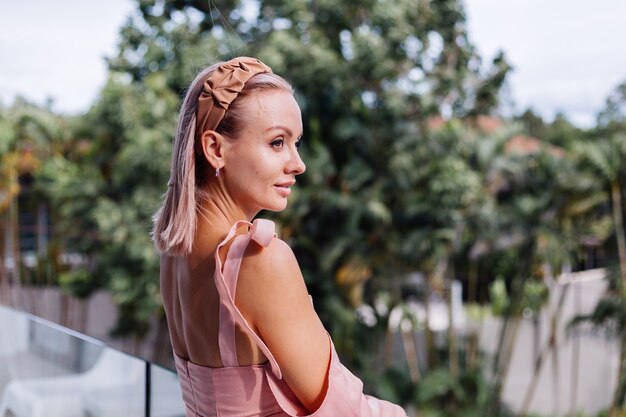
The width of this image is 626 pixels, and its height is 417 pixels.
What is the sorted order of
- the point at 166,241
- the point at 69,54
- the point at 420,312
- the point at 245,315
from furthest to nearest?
1. the point at 420,312
2. the point at 69,54
3. the point at 166,241
4. the point at 245,315

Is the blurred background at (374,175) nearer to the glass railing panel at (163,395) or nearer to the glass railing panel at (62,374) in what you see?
the glass railing panel at (62,374)

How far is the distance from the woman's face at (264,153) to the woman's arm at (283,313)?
0.13 metres

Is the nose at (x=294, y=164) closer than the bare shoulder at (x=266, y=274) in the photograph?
No

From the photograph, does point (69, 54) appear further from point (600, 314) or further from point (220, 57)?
point (220, 57)

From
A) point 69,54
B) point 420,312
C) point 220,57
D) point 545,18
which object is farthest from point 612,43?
point 220,57

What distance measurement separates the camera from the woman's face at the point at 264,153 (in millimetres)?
Answer: 1027

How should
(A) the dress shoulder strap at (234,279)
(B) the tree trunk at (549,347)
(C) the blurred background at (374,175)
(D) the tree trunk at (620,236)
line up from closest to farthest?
1. (A) the dress shoulder strap at (234,279)
2. (C) the blurred background at (374,175)
3. (D) the tree trunk at (620,236)
4. (B) the tree trunk at (549,347)

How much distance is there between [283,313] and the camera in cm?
92

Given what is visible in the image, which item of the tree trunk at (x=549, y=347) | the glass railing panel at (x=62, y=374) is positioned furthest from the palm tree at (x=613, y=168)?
the glass railing panel at (x=62, y=374)

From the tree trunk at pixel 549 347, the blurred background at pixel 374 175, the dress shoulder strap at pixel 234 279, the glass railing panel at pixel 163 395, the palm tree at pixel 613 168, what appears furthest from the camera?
the tree trunk at pixel 549 347

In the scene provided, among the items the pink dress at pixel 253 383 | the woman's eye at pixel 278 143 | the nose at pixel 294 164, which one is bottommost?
the pink dress at pixel 253 383

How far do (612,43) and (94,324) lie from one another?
5069 centimetres

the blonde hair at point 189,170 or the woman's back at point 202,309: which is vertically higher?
the blonde hair at point 189,170

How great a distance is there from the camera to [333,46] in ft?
30.8
